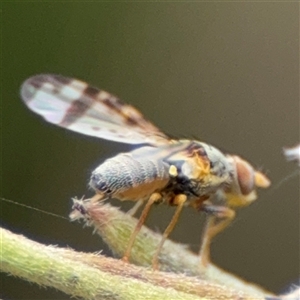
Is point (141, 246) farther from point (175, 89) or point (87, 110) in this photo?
point (175, 89)

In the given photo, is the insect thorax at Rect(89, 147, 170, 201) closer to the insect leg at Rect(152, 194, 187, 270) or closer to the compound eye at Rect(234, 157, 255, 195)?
the insect leg at Rect(152, 194, 187, 270)

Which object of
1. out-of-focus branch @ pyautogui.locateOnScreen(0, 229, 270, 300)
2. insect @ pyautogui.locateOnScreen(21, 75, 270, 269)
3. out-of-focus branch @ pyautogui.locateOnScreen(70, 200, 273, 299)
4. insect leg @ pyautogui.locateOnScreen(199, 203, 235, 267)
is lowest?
out-of-focus branch @ pyautogui.locateOnScreen(0, 229, 270, 300)

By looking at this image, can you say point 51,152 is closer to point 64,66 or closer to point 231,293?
point 64,66

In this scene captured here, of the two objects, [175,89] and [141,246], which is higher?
[175,89]

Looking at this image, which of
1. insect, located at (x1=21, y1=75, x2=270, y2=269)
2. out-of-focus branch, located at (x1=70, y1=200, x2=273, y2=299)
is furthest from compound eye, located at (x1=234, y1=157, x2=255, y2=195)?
out-of-focus branch, located at (x1=70, y1=200, x2=273, y2=299)

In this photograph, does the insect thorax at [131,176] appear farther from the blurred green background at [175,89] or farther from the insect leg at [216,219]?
the blurred green background at [175,89]

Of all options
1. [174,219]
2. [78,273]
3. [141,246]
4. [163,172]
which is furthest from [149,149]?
[78,273]
